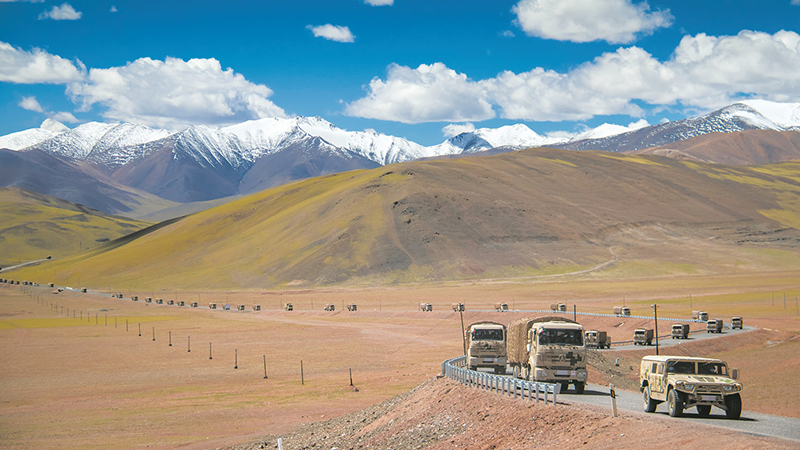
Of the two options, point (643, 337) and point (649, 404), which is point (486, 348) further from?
point (643, 337)

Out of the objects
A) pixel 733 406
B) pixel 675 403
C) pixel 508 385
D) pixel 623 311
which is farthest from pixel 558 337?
pixel 623 311

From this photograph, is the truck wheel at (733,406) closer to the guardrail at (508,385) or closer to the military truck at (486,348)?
the guardrail at (508,385)

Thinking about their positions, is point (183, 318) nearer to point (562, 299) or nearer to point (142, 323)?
point (142, 323)

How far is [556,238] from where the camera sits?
183250mm

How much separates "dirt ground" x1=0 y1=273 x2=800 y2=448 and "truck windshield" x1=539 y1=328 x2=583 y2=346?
13.0 ft

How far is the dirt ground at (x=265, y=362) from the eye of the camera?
3519cm

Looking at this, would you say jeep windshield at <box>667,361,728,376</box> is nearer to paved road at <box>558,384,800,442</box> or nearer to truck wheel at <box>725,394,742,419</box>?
truck wheel at <box>725,394,742,419</box>

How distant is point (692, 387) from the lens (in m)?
22.5

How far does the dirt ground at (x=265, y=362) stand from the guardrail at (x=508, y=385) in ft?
2.64

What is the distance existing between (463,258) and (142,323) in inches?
3415

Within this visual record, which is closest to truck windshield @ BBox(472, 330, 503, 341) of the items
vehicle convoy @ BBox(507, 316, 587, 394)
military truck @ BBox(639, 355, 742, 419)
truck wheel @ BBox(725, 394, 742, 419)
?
vehicle convoy @ BBox(507, 316, 587, 394)

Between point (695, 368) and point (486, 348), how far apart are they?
1575cm

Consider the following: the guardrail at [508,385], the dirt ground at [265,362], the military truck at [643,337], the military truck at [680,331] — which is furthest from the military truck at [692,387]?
the military truck at [680,331]

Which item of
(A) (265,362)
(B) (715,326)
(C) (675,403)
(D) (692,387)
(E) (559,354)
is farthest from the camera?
(B) (715,326)
